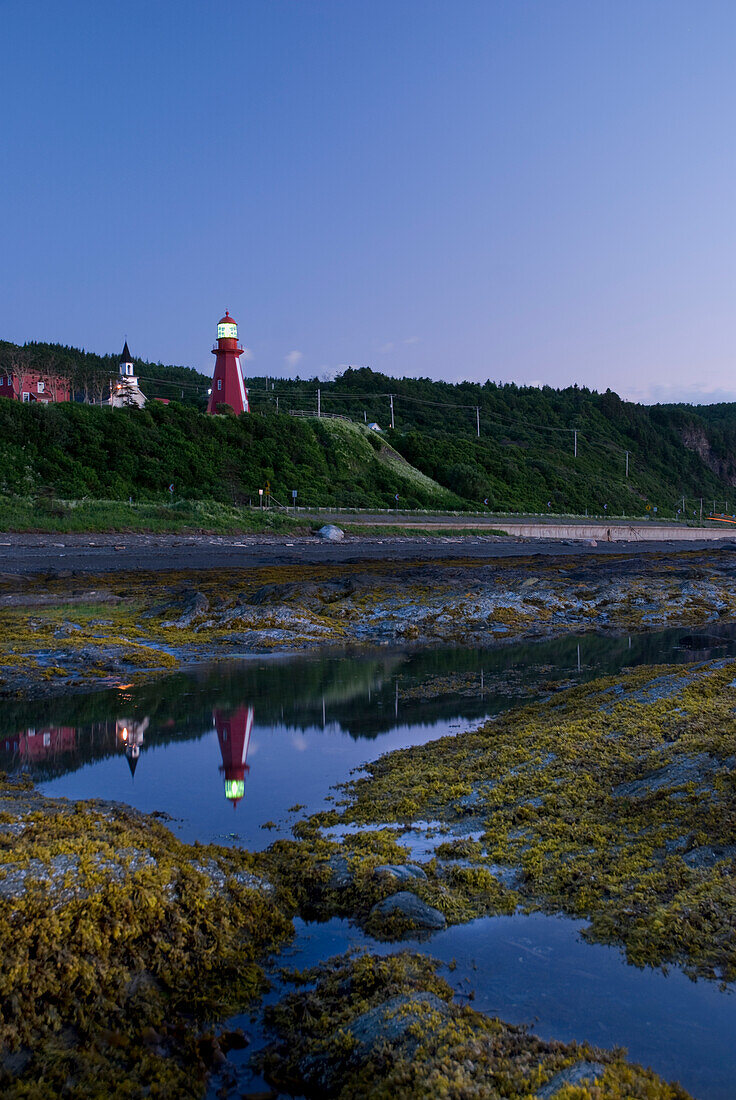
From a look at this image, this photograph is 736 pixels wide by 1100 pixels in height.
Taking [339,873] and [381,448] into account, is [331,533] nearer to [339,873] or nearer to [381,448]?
[381,448]

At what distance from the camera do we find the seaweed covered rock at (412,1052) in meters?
2.88

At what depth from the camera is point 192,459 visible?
51406 mm

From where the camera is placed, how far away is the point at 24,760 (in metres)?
7.62

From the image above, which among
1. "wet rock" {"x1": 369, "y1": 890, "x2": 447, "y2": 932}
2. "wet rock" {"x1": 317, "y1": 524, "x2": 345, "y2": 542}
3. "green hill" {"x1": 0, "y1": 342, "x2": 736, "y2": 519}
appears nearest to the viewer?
"wet rock" {"x1": 369, "y1": 890, "x2": 447, "y2": 932}

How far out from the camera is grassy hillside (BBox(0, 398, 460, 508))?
4478 centimetres

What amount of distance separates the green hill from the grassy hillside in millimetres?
102

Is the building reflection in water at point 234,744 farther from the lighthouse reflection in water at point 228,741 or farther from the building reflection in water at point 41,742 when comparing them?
the building reflection in water at point 41,742

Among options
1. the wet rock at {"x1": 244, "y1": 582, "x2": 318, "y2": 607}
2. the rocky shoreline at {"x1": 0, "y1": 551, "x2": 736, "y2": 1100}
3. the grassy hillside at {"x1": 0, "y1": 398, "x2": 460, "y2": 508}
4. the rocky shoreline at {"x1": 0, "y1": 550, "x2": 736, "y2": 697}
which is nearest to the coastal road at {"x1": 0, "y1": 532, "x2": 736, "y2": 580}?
the rocky shoreline at {"x1": 0, "y1": 550, "x2": 736, "y2": 697}

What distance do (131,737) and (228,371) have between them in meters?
60.2

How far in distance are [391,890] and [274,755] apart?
11.8ft

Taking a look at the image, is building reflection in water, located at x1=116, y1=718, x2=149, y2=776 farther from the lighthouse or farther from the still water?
the lighthouse

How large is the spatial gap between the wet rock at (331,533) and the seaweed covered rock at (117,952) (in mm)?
34435

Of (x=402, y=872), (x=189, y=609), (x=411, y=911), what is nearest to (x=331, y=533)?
(x=189, y=609)

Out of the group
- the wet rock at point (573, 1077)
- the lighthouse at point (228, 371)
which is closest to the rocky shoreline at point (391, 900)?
the wet rock at point (573, 1077)
